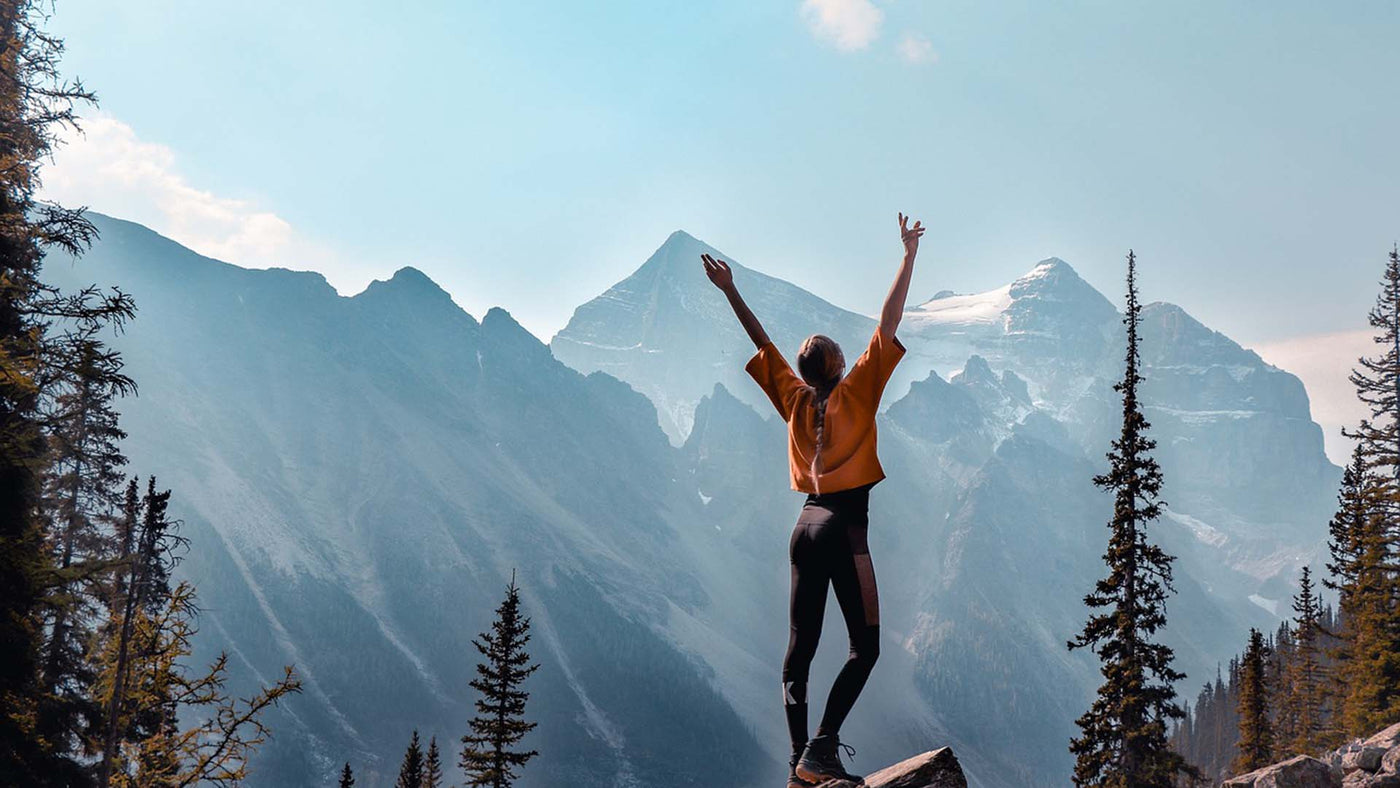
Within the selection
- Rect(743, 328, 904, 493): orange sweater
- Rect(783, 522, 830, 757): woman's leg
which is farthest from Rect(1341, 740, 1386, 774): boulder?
Rect(743, 328, 904, 493): orange sweater

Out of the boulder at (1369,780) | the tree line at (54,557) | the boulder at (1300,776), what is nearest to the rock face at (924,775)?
the tree line at (54,557)

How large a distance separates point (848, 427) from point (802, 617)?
146 centimetres

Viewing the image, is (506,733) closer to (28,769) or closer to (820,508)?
(28,769)

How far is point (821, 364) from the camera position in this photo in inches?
300

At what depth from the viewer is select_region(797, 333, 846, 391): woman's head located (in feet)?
25.0

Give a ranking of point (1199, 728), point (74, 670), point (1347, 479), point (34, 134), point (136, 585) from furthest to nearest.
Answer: point (1199, 728) → point (1347, 479) → point (74, 670) → point (136, 585) → point (34, 134)

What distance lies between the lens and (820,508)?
24.3 ft

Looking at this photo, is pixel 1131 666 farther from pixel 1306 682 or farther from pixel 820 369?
pixel 1306 682

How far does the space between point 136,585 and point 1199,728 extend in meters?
168

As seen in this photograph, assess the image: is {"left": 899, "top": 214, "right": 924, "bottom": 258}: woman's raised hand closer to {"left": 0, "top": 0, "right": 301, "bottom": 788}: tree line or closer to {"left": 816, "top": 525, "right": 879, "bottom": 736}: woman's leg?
{"left": 816, "top": 525, "right": 879, "bottom": 736}: woman's leg

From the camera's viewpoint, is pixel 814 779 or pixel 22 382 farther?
pixel 22 382

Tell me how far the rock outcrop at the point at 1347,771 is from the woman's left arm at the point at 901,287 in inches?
537

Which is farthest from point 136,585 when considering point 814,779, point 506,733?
point 814,779

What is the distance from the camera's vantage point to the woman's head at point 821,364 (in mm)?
7633
